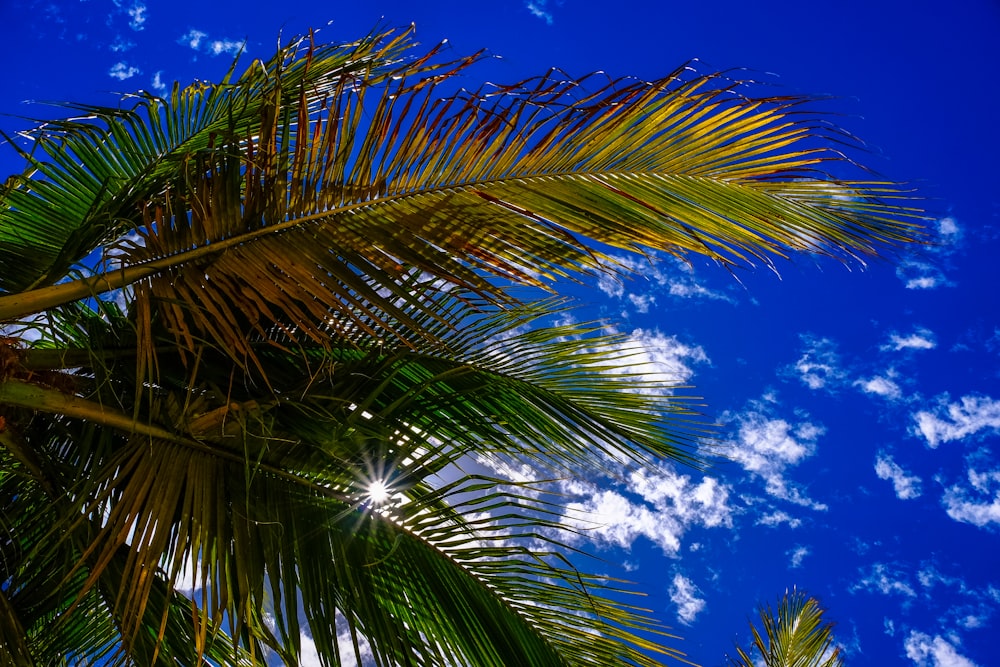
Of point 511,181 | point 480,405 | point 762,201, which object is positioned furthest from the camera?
point 480,405

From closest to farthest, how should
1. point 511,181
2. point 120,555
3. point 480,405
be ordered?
point 511,181 → point 120,555 → point 480,405

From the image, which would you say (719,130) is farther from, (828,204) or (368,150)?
(368,150)

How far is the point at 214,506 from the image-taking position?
201 cm

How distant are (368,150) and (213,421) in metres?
0.79

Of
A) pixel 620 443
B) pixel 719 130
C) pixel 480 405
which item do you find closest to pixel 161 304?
pixel 480 405

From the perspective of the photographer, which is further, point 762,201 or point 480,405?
point 480,405

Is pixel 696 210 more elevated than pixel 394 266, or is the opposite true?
pixel 696 210


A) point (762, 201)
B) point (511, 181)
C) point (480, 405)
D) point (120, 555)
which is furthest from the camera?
point (480, 405)

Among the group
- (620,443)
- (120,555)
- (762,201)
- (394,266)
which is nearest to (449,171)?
(394,266)

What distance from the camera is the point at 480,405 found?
2.68 metres

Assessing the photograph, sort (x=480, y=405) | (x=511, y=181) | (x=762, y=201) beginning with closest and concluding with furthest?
(x=762, y=201) → (x=511, y=181) → (x=480, y=405)

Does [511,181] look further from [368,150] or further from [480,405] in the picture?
[480,405]

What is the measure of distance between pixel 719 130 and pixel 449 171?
2.23 ft

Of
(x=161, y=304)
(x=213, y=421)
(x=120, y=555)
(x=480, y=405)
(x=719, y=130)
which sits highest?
(x=719, y=130)
